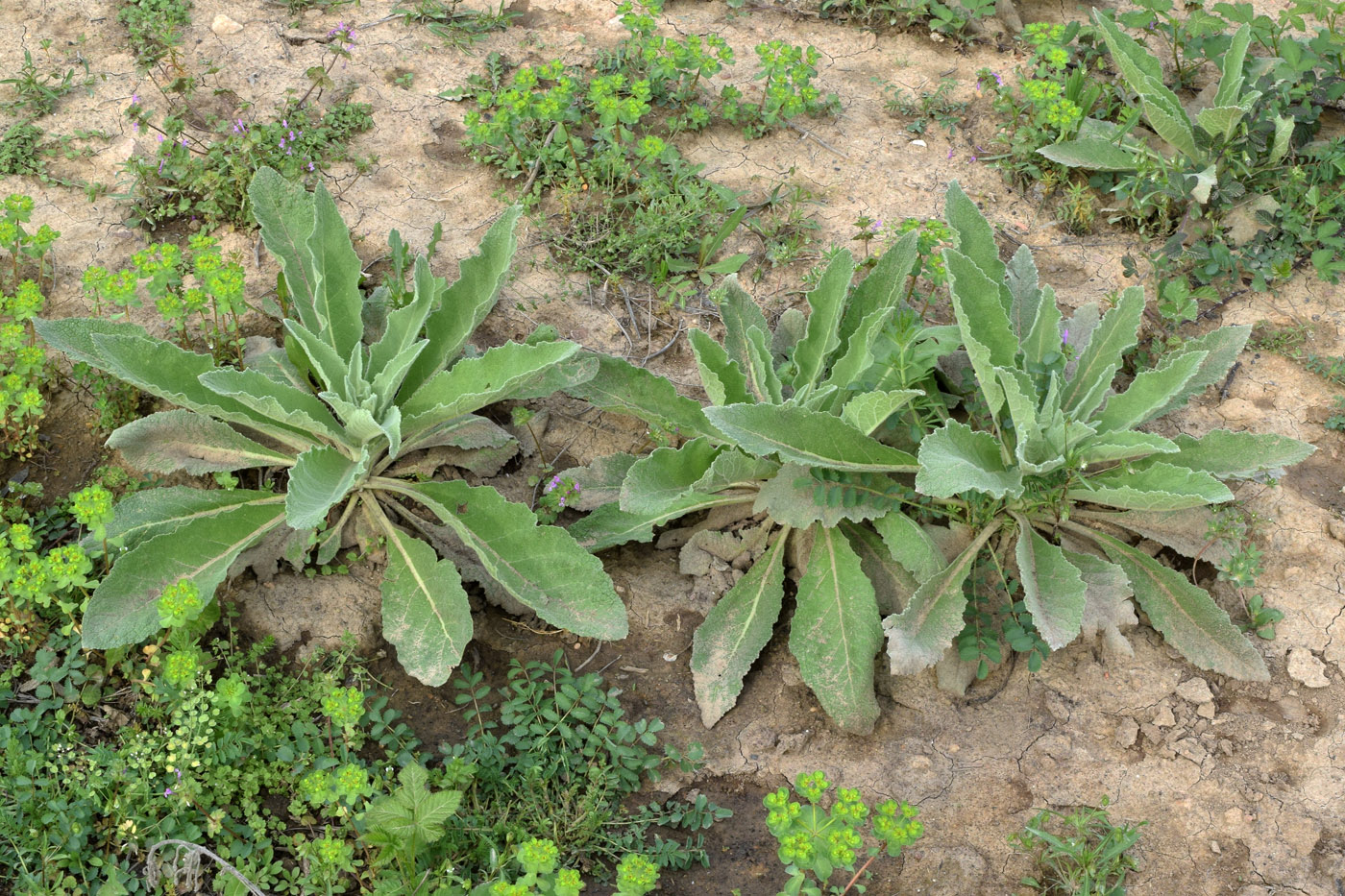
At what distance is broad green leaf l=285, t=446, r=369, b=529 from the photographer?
3160 millimetres

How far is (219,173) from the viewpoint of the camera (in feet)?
14.9

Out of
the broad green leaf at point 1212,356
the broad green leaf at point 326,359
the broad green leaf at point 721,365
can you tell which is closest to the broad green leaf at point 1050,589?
the broad green leaf at point 1212,356

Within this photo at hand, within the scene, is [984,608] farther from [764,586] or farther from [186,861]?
[186,861]

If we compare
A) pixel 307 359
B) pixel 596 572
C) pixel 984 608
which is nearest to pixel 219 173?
pixel 307 359

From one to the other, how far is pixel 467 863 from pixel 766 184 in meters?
3.11

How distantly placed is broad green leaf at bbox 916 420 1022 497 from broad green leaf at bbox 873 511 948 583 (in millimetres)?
229

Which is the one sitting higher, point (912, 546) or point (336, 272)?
point (336, 272)

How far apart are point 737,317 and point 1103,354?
4.19 feet

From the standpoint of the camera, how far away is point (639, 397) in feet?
12.8

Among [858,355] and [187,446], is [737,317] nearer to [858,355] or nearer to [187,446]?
[858,355]

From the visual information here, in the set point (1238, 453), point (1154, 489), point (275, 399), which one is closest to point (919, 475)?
point (1154, 489)

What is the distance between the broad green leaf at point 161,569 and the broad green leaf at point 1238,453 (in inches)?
116

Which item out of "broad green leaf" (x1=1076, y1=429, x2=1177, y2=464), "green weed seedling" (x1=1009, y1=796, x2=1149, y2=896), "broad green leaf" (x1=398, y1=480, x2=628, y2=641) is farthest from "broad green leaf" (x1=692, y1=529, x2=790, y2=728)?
"broad green leaf" (x1=1076, y1=429, x2=1177, y2=464)

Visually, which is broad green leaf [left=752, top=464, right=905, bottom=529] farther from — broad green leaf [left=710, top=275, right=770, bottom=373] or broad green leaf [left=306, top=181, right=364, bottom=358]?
broad green leaf [left=306, top=181, right=364, bottom=358]
